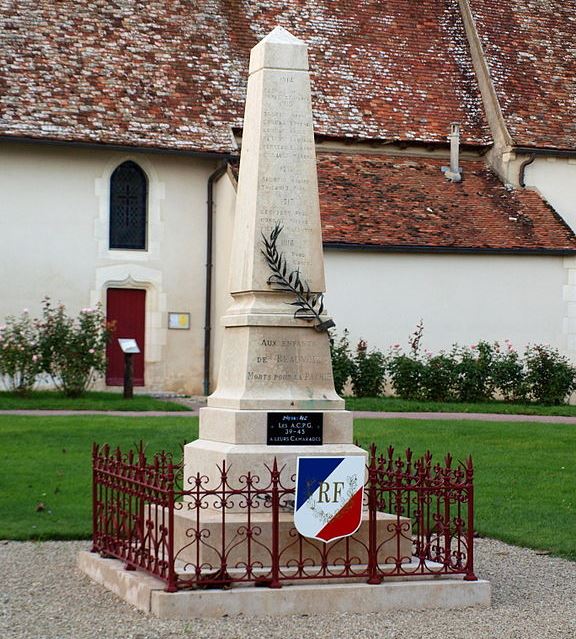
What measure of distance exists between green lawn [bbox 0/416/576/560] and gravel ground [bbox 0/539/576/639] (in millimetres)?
1527

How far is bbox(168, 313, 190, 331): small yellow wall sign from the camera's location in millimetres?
27055

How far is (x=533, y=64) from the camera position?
98.7 feet

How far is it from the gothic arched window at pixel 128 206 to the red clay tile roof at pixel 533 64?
8.12 m

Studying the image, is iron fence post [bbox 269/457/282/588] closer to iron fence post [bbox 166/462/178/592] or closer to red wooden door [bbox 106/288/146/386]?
iron fence post [bbox 166/462/178/592]

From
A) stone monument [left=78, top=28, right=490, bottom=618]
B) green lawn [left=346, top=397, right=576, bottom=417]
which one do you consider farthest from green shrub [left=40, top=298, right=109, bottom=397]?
stone monument [left=78, top=28, right=490, bottom=618]

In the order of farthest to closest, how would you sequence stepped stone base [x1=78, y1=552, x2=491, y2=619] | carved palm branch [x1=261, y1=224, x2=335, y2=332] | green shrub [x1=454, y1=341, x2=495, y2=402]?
green shrub [x1=454, y1=341, x2=495, y2=402] < carved palm branch [x1=261, y1=224, x2=335, y2=332] < stepped stone base [x1=78, y1=552, x2=491, y2=619]

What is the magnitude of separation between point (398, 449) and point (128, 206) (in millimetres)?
12624

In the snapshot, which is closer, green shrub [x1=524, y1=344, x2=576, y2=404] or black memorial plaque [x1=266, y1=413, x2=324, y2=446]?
black memorial plaque [x1=266, y1=413, x2=324, y2=446]

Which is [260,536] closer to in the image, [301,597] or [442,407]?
[301,597]

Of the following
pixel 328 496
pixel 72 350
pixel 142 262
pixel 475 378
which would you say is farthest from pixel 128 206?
pixel 328 496

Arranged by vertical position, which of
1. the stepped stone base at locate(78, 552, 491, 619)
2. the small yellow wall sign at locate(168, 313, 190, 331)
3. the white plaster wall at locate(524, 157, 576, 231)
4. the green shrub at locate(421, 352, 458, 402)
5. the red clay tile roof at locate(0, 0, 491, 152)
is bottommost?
the stepped stone base at locate(78, 552, 491, 619)

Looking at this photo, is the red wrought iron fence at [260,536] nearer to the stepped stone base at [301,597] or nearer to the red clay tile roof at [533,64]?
the stepped stone base at [301,597]

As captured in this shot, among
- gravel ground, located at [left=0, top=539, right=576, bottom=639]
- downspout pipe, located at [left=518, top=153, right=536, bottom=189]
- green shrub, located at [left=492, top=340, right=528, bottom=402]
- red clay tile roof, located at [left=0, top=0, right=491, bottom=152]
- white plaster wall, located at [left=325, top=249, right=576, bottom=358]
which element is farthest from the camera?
downspout pipe, located at [left=518, top=153, right=536, bottom=189]

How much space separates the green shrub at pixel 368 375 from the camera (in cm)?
2430
